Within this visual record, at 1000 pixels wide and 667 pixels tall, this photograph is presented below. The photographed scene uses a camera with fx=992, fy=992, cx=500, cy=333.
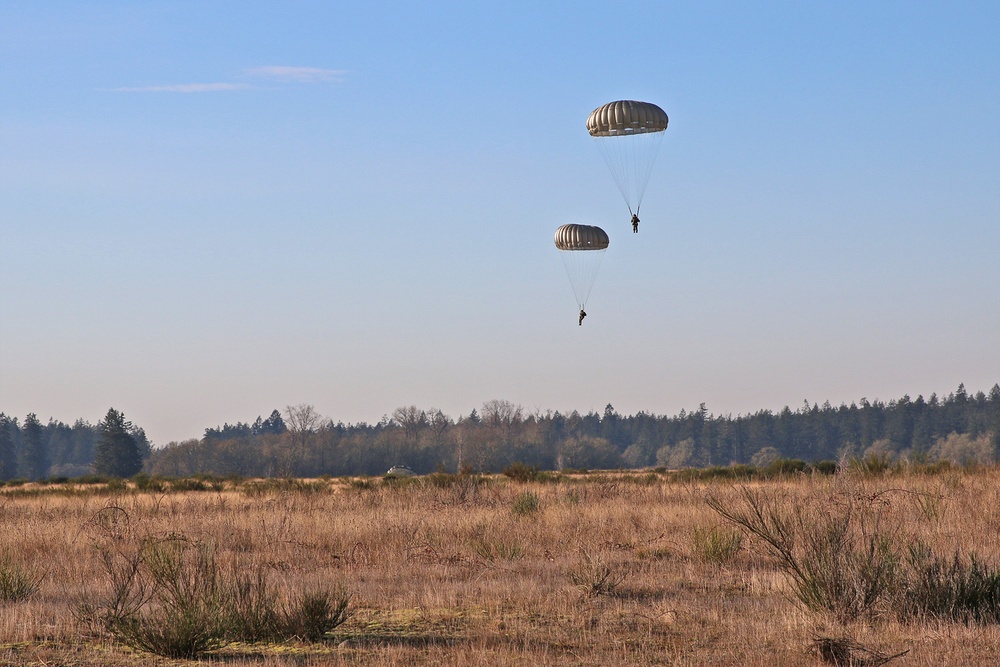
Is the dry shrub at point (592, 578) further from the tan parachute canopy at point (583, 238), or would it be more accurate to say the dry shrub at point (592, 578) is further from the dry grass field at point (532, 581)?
the tan parachute canopy at point (583, 238)

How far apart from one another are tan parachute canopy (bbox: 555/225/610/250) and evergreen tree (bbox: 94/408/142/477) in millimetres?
61029

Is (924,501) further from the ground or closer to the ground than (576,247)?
closer to the ground

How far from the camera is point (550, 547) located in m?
13.8

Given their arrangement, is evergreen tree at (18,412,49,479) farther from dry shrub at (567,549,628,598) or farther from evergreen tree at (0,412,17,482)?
dry shrub at (567,549,628,598)

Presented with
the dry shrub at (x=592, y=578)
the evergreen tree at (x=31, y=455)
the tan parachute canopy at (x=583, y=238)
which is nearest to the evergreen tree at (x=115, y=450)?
the evergreen tree at (x=31, y=455)

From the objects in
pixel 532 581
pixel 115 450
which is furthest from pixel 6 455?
pixel 532 581

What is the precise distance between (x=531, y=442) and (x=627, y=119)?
104477 mm

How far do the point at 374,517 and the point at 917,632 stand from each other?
10944 mm

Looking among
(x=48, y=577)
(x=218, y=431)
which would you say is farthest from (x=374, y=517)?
(x=218, y=431)

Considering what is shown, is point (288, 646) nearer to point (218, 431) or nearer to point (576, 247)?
point (576, 247)

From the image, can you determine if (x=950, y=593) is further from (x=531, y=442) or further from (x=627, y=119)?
(x=531, y=442)

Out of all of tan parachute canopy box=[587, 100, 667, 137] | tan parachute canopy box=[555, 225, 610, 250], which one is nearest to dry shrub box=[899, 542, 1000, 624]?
tan parachute canopy box=[587, 100, 667, 137]

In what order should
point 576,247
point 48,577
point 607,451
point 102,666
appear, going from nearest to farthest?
point 102,666
point 48,577
point 576,247
point 607,451

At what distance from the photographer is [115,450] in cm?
8531
